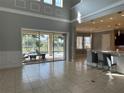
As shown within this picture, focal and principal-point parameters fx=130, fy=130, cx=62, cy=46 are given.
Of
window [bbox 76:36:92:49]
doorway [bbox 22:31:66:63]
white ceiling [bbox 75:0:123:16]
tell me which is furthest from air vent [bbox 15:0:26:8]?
window [bbox 76:36:92:49]

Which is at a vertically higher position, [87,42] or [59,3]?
[59,3]

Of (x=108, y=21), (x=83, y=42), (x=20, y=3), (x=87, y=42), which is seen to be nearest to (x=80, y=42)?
(x=83, y=42)

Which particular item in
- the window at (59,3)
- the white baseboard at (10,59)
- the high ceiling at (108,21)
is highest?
the window at (59,3)

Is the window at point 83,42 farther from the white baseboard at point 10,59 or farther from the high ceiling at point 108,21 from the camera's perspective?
the white baseboard at point 10,59

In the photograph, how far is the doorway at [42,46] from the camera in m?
9.37

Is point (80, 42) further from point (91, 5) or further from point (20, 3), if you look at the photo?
point (20, 3)

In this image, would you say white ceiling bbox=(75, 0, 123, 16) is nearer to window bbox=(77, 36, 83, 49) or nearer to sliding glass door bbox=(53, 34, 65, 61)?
sliding glass door bbox=(53, 34, 65, 61)

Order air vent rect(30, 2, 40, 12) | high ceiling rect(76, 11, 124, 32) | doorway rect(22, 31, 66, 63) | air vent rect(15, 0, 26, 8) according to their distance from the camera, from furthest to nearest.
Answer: doorway rect(22, 31, 66, 63)
air vent rect(30, 2, 40, 12)
air vent rect(15, 0, 26, 8)
high ceiling rect(76, 11, 124, 32)

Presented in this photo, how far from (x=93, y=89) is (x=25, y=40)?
644 cm

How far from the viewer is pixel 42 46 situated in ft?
33.1

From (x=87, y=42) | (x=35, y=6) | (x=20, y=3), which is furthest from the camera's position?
(x=87, y=42)

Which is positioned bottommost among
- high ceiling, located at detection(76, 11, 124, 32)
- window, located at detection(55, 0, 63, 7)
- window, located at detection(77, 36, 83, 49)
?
window, located at detection(77, 36, 83, 49)

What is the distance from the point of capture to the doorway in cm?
937

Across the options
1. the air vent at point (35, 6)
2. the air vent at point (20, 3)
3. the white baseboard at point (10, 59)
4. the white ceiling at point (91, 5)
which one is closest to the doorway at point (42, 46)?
the white baseboard at point (10, 59)
